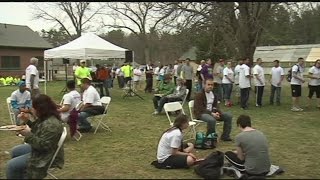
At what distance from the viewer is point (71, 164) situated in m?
6.69

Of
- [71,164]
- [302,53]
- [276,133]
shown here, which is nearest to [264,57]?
[302,53]

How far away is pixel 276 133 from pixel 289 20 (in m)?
11.0

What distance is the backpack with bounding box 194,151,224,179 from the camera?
574cm

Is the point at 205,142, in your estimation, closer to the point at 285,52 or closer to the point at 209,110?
the point at 209,110

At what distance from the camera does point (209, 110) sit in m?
8.52

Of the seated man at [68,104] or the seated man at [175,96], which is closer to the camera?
the seated man at [68,104]

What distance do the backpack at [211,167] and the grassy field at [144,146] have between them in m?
→ 0.17

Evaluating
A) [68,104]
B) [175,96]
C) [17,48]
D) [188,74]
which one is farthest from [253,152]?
[17,48]

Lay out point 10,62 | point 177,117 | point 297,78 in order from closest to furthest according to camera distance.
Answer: point 177,117 → point 297,78 → point 10,62

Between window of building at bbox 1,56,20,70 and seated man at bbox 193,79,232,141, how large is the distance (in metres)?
32.3

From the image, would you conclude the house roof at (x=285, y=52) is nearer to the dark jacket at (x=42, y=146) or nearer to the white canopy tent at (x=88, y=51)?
the white canopy tent at (x=88, y=51)

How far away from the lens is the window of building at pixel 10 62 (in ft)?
123

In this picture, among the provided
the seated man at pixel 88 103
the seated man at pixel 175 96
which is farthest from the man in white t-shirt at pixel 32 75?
the seated man at pixel 175 96

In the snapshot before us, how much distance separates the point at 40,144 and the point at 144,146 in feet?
12.4
